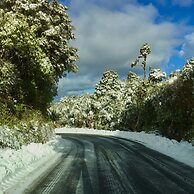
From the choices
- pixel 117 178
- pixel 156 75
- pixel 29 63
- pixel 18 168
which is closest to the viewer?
pixel 117 178

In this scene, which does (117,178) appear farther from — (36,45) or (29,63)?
(29,63)

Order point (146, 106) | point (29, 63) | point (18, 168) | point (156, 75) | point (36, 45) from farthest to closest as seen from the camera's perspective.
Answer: point (156, 75) < point (146, 106) < point (29, 63) < point (36, 45) < point (18, 168)

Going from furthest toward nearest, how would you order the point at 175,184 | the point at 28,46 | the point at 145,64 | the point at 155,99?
the point at 145,64 → the point at 155,99 → the point at 28,46 → the point at 175,184

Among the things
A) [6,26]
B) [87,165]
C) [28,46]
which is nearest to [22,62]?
[28,46]

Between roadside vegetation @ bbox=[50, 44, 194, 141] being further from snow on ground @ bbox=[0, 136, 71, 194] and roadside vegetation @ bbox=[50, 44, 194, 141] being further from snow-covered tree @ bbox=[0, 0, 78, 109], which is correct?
snow on ground @ bbox=[0, 136, 71, 194]

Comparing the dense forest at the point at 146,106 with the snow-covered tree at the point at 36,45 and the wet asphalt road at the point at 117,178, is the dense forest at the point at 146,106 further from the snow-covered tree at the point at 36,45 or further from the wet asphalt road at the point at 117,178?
the wet asphalt road at the point at 117,178

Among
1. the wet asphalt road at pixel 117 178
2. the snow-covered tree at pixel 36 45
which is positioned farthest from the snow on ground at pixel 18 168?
the snow-covered tree at pixel 36 45

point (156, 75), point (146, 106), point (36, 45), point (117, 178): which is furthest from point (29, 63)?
point (156, 75)

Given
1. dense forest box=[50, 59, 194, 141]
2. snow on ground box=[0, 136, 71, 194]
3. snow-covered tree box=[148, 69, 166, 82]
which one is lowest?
snow on ground box=[0, 136, 71, 194]

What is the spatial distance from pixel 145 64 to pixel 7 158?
42.4 meters

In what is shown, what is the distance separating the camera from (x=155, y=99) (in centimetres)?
3259

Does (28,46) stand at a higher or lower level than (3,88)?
higher

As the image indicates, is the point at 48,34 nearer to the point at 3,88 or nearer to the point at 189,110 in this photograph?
the point at 3,88

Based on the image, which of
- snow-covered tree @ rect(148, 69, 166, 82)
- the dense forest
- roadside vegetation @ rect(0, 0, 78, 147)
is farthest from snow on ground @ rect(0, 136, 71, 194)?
snow-covered tree @ rect(148, 69, 166, 82)
